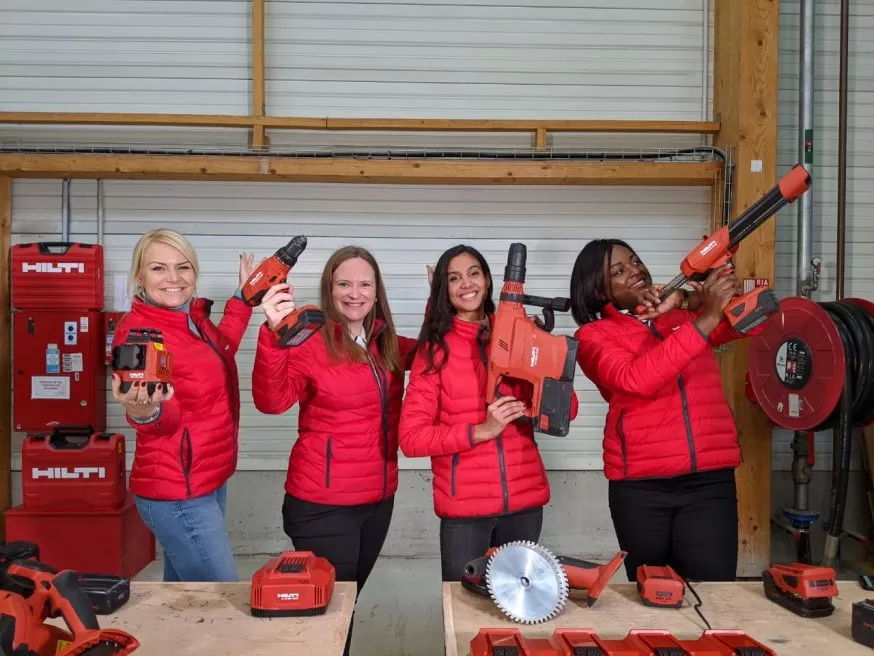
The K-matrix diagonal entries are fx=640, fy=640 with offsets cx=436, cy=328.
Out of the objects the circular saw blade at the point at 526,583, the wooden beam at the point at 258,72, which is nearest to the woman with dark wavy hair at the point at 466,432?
the circular saw blade at the point at 526,583

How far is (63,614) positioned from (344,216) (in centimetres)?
347

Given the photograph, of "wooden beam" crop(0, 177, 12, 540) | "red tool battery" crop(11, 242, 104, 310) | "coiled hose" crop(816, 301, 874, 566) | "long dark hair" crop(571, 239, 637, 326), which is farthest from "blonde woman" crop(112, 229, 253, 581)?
"wooden beam" crop(0, 177, 12, 540)

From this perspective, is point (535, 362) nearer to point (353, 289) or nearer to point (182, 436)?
point (353, 289)

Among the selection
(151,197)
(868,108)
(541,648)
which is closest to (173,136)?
(151,197)

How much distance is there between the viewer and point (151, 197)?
4.39m

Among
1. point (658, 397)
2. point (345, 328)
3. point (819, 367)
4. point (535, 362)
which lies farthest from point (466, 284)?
point (819, 367)

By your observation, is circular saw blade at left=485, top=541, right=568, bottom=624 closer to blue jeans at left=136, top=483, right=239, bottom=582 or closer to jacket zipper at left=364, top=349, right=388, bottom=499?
jacket zipper at left=364, top=349, right=388, bottom=499

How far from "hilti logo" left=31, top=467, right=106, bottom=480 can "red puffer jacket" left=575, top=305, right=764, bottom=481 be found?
3013 millimetres

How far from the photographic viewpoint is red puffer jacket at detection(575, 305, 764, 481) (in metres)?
1.99

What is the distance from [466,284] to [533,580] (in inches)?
37.9

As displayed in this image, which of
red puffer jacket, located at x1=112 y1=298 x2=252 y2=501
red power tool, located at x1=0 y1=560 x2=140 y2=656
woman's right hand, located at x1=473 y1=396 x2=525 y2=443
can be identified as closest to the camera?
red power tool, located at x1=0 y1=560 x2=140 y2=656

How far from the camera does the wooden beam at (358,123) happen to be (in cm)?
411

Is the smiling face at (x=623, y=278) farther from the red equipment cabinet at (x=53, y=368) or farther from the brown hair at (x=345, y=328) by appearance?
the red equipment cabinet at (x=53, y=368)

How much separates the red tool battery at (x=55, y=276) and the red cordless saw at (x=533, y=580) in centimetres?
344
